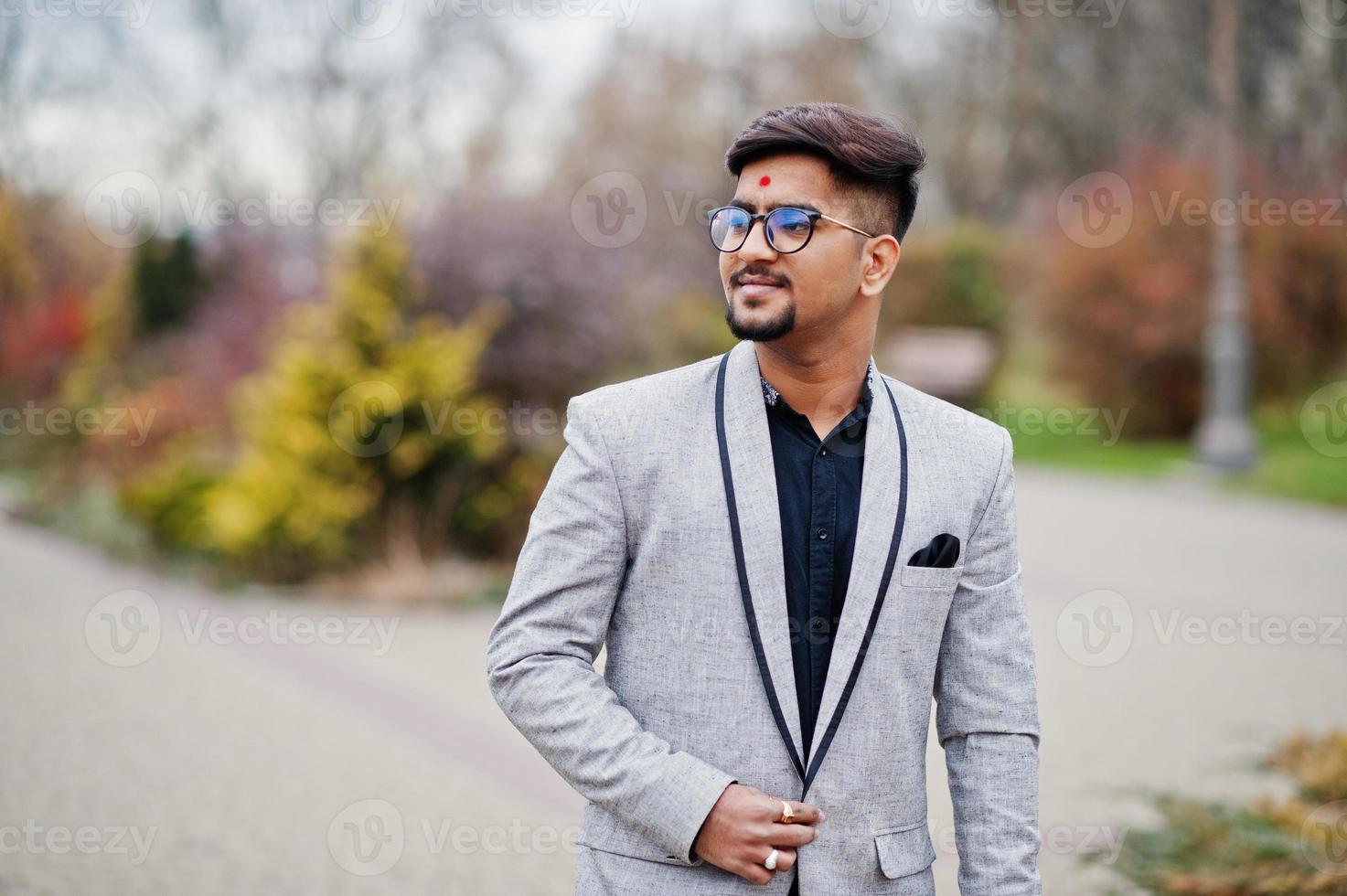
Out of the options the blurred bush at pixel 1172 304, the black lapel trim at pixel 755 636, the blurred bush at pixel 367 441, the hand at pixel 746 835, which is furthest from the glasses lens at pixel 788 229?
the blurred bush at pixel 1172 304

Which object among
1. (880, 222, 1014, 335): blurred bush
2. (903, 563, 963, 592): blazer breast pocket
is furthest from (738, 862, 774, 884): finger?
(880, 222, 1014, 335): blurred bush

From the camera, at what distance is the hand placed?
71.7 inches

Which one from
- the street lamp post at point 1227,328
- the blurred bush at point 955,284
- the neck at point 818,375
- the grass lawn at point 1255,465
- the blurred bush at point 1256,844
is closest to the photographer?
the neck at point 818,375

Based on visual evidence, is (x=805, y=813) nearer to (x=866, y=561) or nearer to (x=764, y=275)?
(x=866, y=561)

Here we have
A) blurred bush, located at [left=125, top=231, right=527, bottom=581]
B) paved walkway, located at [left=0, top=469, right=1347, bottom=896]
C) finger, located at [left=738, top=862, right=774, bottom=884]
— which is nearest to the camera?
finger, located at [left=738, top=862, right=774, bottom=884]

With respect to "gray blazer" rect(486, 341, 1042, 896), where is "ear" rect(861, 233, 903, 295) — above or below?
above

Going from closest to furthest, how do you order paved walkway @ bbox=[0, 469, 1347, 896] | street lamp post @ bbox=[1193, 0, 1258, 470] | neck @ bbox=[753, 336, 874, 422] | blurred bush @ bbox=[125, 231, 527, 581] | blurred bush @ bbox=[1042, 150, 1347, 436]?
neck @ bbox=[753, 336, 874, 422]
paved walkway @ bbox=[0, 469, 1347, 896]
blurred bush @ bbox=[125, 231, 527, 581]
street lamp post @ bbox=[1193, 0, 1258, 470]
blurred bush @ bbox=[1042, 150, 1347, 436]

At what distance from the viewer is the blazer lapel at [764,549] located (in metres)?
1.90

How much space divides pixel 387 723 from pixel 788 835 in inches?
212

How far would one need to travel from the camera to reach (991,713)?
2033 mm

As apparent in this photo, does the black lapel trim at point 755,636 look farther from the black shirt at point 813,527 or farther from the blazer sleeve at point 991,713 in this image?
the blazer sleeve at point 991,713

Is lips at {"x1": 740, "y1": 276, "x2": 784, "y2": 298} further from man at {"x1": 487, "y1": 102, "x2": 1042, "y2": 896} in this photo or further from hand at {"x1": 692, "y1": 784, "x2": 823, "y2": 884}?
hand at {"x1": 692, "y1": 784, "x2": 823, "y2": 884}

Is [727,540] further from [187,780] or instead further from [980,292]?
[980,292]

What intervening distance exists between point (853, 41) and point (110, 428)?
20.0m
